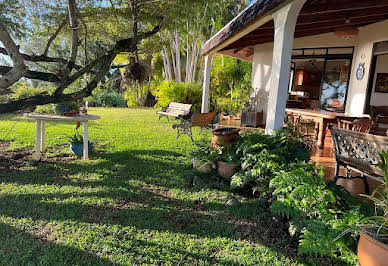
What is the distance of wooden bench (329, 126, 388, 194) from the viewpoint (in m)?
2.74

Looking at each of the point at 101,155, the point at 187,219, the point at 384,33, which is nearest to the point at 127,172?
the point at 101,155

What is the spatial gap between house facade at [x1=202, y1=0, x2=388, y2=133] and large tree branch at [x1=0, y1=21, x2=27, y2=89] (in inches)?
151

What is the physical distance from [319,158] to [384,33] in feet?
13.3

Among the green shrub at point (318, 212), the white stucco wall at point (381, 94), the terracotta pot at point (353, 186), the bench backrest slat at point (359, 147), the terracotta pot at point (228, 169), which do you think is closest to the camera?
the green shrub at point (318, 212)

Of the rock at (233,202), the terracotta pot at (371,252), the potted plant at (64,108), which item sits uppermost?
the potted plant at (64,108)

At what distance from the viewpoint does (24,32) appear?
6215mm

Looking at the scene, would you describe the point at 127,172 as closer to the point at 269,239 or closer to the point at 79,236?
the point at 79,236

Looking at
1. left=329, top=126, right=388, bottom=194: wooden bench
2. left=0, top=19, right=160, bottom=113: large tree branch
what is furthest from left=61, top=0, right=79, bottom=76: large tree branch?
left=329, top=126, right=388, bottom=194: wooden bench

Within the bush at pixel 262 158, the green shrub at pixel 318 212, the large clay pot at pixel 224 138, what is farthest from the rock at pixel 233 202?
the large clay pot at pixel 224 138

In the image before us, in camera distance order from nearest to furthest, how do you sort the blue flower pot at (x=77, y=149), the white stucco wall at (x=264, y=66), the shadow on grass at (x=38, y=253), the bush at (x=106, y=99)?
the shadow on grass at (x=38, y=253) < the blue flower pot at (x=77, y=149) < the white stucco wall at (x=264, y=66) < the bush at (x=106, y=99)

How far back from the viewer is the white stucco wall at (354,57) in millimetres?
6758

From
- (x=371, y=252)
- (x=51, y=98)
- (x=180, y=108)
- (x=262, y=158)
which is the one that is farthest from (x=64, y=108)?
(x=180, y=108)

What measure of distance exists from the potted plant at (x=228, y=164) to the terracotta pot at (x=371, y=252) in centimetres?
229

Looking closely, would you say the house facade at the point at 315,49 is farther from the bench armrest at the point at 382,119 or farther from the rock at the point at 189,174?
the rock at the point at 189,174
